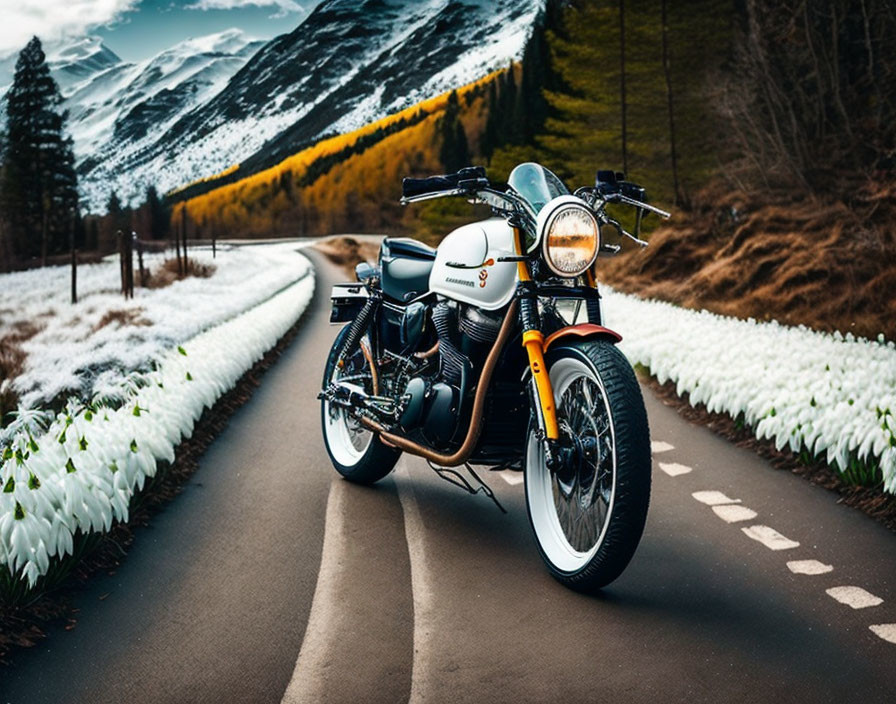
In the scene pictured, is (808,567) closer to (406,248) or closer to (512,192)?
(512,192)

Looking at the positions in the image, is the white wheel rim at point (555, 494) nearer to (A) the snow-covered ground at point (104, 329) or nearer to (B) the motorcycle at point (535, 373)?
(B) the motorcycle at point (535, 373)

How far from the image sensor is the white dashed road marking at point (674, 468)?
5840 mm

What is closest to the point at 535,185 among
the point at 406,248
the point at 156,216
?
the point at 406,248

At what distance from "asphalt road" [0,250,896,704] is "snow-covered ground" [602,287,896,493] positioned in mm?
428

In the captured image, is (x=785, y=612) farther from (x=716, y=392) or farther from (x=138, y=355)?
(x=138, y=355)

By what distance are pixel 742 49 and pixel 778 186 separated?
304 centimetres

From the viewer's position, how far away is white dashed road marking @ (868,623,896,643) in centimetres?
327

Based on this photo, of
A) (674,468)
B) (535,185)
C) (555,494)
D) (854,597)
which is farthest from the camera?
(674,468)

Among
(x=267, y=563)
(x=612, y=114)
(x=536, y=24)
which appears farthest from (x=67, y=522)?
(x=536, y=24)

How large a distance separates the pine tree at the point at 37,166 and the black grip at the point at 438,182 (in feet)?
166

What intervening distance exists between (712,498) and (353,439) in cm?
234

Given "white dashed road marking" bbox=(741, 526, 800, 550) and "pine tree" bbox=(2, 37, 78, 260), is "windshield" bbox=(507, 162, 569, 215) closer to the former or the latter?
"white dashed road marking" bbox=(741, 526, 800, 550)

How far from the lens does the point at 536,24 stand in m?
45.2

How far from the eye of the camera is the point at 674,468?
5.95 metres
